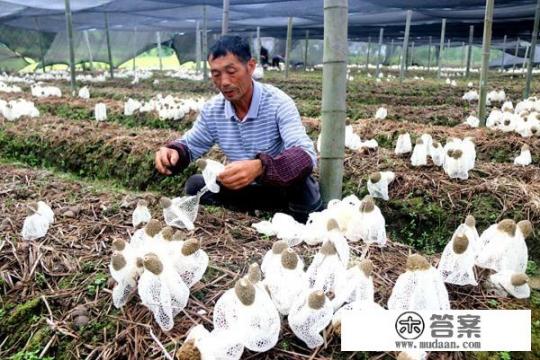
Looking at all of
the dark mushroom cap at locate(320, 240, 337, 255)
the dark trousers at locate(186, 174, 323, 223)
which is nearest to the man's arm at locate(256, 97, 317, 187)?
the dark trousers at locate(186, 174, 323, 223)

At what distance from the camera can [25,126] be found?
6.57m

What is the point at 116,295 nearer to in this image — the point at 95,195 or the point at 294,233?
the point at 294,233

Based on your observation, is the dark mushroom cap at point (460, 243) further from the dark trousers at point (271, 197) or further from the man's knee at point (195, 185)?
the man's knee at point (195, 185)

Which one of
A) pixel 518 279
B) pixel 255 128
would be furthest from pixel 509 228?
pixel 255 128

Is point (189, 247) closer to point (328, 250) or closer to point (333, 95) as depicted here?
point (328, 250)

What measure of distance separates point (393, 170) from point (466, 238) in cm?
239

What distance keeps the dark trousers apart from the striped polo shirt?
8.2 inches

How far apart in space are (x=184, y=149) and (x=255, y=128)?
45 cm

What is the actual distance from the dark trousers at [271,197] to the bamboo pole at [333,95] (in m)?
0.09

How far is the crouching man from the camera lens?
2.70 meters

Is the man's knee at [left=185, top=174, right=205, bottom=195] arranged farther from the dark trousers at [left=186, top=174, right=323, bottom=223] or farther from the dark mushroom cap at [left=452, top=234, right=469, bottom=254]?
the dark mushroom cap at [left=452, top=234, right=469, bottom=254]

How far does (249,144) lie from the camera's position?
3.15 m

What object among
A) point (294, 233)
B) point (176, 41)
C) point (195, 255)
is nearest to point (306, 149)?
point (294, 233)

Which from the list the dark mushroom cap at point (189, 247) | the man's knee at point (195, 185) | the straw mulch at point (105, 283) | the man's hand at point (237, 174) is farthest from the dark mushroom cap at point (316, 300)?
the man's knee at point (195, 185)
